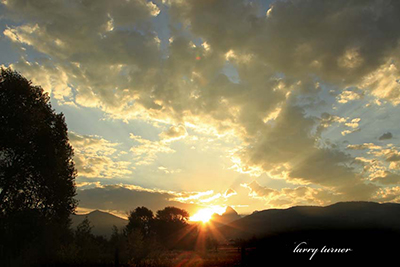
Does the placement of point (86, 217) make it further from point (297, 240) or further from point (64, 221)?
point (297, 240)

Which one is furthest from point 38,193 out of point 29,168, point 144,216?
point 144,216

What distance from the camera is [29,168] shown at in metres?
25.2

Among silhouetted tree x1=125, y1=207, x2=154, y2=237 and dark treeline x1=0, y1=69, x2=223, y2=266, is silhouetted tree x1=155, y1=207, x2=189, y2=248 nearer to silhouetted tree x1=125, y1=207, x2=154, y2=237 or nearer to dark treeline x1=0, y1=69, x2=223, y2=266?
silhouetted tree x1=125, y1=207, x2=154, y2=237

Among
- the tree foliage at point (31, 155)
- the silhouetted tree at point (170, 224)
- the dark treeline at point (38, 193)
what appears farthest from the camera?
the silhouetted tree at point (170, 224)

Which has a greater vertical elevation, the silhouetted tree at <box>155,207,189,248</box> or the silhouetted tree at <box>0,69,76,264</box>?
the silhouetted tree at <box>0,69,76,264</box>

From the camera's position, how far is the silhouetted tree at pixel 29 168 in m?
23.0

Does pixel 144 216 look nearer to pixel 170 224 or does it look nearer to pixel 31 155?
pixel 170 224

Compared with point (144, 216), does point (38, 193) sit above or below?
above

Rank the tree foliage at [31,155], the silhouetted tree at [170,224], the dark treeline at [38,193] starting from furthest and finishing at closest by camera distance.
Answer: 1. the silhouetted tree at [170,224]
2. the tree foliage at [31,155]
3. the dark treeline at [38,193]

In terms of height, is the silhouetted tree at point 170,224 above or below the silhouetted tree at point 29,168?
below

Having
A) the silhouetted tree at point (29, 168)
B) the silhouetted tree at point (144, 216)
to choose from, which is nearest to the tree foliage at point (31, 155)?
the silhouetted tree at point (29, 168)

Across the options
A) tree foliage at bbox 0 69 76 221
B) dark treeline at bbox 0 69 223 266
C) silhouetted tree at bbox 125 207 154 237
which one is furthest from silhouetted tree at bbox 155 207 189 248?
tree foliage at bbox 0 69 76 221

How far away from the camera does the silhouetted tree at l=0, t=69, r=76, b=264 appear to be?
23.0 meters

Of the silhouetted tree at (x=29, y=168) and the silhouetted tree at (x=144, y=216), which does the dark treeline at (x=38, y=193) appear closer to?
the silhouetted tree at (x=29, y=168)
